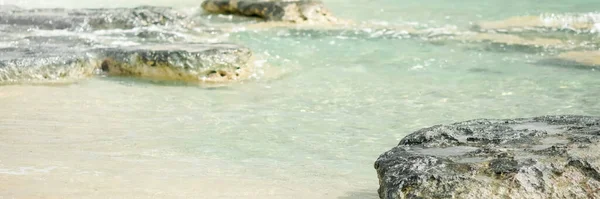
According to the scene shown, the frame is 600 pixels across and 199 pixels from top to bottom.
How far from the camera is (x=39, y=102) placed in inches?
279

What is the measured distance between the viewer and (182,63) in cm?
864

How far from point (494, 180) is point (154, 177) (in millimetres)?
1913

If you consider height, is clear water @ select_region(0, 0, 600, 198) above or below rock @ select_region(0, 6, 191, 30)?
above

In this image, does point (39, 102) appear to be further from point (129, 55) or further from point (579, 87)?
point (579, 87)

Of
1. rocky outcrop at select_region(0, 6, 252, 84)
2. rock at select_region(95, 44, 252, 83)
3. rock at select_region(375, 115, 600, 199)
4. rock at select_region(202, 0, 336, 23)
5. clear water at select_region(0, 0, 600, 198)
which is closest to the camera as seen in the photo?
rock at select_region(375, 115, 600, 199)

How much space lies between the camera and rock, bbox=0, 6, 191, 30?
1209cm

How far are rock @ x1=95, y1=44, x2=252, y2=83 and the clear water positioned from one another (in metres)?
0.31

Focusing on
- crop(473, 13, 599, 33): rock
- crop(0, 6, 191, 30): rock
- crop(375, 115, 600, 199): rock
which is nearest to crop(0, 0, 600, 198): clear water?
crop(375, 115, 600, 199): rock

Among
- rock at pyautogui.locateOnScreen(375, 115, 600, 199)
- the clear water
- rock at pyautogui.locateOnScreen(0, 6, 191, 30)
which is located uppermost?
rock at pyautogui.locateOnScreen(375, 115, 600, 199)

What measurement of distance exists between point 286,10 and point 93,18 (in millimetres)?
3127

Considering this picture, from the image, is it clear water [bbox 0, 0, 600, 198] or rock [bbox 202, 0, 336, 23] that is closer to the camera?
clear water [bbox 0, 0, 600, 198]

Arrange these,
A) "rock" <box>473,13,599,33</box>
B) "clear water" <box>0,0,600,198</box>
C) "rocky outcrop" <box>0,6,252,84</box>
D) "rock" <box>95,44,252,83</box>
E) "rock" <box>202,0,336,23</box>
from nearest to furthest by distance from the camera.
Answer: "clear water" <box>0,0,600,198</box>, "rocky outcrop" <box>0,6,252,84</box>, "rock" <box>95,44,252,83</box>, "rock" <box>473,13,599,33</box>, "rock" <box>202,0,336,23</box>

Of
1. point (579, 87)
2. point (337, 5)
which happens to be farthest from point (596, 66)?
point (337, 5)

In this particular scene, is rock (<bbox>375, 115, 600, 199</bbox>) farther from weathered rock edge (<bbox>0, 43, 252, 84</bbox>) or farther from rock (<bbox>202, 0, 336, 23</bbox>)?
rock (<bbox>202, 0, 336, 23</bbox>)
